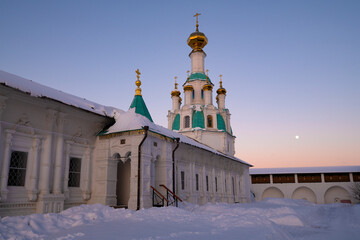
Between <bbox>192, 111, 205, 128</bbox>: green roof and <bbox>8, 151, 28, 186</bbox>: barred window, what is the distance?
919 inches

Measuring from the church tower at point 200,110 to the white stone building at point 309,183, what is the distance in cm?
1182

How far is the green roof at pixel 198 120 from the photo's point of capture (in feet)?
108

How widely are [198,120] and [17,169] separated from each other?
2394 centimetres

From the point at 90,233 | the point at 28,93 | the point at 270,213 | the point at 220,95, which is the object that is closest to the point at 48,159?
the point at 28,93

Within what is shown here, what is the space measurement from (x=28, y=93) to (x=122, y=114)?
4.85 meters

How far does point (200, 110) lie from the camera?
3353cm

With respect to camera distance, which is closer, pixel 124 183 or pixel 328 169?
pixel 124 183

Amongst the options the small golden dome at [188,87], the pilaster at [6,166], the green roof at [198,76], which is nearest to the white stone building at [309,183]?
the green roof at [198,76]

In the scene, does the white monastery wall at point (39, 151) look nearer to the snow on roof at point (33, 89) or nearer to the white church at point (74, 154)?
the white church at point (74, 154)

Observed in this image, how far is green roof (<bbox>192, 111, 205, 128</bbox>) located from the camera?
108 feet

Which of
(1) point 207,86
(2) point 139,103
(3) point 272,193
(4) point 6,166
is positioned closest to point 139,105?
(2) point 139,103

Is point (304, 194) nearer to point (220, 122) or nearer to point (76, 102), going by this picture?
point (220, 122)

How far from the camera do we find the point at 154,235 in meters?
6.61

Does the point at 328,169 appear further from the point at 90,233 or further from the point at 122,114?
the point at 90,233
